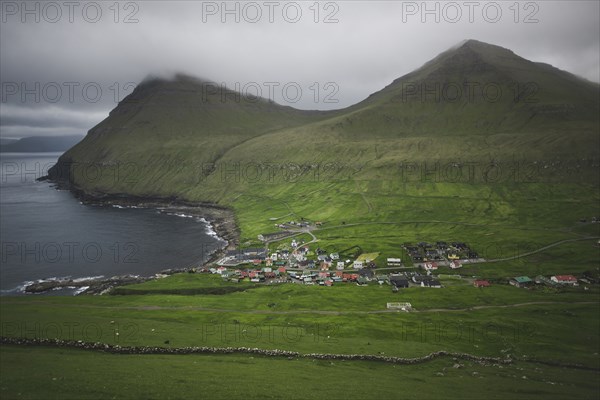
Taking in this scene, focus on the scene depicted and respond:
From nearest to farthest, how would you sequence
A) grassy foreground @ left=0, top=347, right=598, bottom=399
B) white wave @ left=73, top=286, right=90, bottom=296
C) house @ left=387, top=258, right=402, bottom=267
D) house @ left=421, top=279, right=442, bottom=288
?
grassy foreground @ left=0, top=347, right=598, bottom=399
house @ left=421, top=279, right=442, bottom=288
white wave @ left=73, top=286, right=90, bottom=296
house @ left=387, top=258, right=402, bottom=267

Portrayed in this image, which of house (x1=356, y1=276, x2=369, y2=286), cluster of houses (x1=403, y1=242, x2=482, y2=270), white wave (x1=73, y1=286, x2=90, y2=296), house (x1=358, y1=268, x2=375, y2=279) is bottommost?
white wave (x1=73, y1=286, x2=90, y2=296)

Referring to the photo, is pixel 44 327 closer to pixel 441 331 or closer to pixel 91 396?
pixel 91 396

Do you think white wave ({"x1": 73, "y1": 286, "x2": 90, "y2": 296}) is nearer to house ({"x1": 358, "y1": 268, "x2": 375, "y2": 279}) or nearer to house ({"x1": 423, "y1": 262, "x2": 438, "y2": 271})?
house ({"x1": 358, "y1": 268, "x2": 375, "y2": 279})

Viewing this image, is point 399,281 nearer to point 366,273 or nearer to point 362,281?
point 362,281

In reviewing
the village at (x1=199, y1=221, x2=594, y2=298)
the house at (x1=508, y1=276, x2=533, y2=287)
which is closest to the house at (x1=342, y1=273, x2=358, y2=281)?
the village at (x1=199, y1=221, x2=594, y2=298)

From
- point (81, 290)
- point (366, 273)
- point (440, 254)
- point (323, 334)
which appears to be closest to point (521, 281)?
point (440, 254)

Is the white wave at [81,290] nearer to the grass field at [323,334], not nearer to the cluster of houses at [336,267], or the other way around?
the grass field at [323,334]
